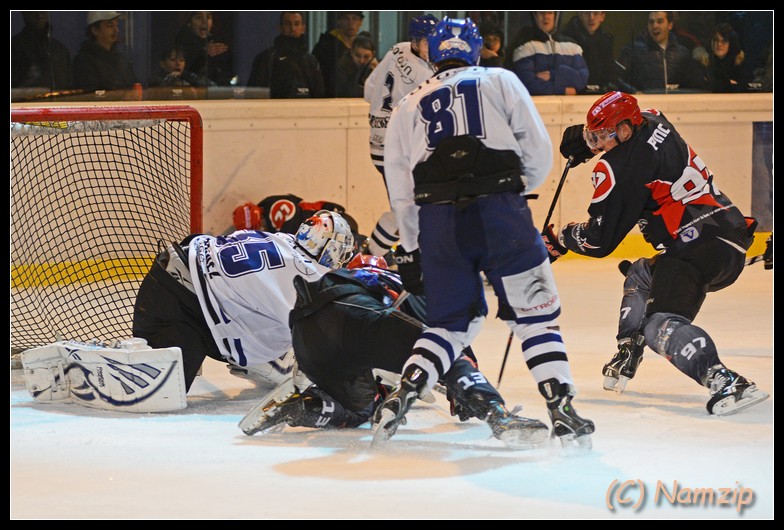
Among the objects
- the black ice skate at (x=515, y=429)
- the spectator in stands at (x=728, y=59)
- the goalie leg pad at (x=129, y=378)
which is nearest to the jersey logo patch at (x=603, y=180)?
the black ice skate at (x=515, y=429)

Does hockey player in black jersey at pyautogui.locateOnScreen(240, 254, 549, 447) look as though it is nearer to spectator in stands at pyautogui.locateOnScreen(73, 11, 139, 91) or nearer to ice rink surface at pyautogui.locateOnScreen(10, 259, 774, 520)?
ice rink surface at pyautogui.locateOnScreen(10, 259, 774, 520)

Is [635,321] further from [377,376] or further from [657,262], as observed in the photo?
[377,376]

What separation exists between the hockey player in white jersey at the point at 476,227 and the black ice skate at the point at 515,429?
6cm

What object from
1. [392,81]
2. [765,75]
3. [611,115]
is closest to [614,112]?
[611,115]

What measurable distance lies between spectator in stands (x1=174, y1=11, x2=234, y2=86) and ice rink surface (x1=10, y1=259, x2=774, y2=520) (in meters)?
3.64

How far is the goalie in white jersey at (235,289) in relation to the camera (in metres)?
4.46

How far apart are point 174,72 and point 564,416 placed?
16.6ft

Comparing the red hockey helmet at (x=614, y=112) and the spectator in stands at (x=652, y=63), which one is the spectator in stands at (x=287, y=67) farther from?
the red hockey helmet at (x=614, y=112)

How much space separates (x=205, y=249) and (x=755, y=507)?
2.16 metres

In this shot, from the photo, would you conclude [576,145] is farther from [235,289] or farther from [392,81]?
[392,81]

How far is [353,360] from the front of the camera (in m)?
4.06

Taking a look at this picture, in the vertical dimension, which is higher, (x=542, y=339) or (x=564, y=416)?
(x=542, y=339)

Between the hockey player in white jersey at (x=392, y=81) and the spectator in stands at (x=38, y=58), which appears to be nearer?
the hockey player in white jersey at (x=392, y=81)

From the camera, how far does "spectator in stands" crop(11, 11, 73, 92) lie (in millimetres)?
7875
